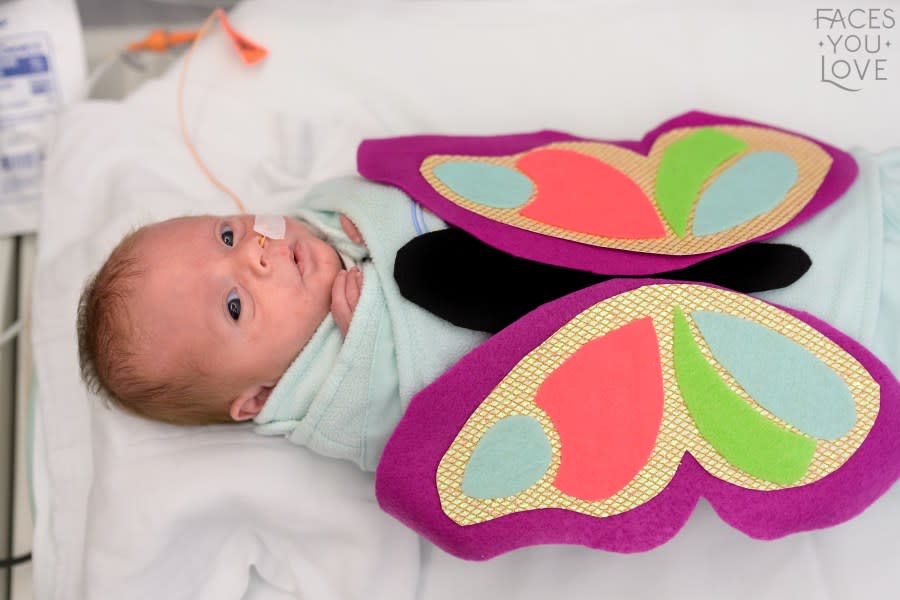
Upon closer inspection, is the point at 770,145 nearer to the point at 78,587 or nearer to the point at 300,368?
the point at 300,368

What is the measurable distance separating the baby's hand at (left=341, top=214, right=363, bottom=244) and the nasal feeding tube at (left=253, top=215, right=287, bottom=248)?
0.08 metres

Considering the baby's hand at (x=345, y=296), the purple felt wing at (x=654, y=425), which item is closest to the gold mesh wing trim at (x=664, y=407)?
the purple felt wing at (x=654, y=425)

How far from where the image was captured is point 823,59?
4.58 feet

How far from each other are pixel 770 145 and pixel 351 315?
0.63 m

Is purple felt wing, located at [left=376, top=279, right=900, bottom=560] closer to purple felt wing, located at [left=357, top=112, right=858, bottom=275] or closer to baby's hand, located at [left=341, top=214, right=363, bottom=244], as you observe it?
purple felt wing, located at [left=357, top=112, right=858, bottom=275]

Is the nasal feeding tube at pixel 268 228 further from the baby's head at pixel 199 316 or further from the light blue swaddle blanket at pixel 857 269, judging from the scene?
the light blue swaddle blanket at pixel 857 269

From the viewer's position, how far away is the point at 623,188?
3.68 feet

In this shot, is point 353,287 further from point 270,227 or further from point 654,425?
point 654,425

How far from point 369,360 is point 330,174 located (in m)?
0.48

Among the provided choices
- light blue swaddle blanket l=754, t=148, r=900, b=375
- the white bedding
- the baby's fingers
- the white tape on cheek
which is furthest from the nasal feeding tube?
light blue swaddle blanket l=754, t=148, r=900, b=375

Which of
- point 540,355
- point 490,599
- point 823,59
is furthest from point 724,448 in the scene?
point 823,59

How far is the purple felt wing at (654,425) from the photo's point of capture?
3.20ft

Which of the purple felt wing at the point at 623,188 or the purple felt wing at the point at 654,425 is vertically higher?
the purple felt wing at the point at 623,188

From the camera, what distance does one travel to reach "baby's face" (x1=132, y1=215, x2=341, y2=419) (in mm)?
1032
